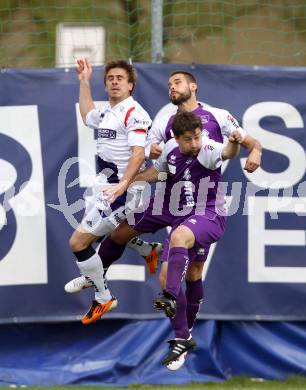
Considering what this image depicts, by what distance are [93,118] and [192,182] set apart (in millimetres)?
1084

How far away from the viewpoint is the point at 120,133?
888 centimetres

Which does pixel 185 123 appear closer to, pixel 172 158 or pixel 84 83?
pixel 172 158

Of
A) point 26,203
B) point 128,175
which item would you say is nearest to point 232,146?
point 128,175

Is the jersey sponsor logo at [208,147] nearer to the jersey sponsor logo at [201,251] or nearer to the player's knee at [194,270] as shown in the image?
the jersey sponsor logo at [201,251]

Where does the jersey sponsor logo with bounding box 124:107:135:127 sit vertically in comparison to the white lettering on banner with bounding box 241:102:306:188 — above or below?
above

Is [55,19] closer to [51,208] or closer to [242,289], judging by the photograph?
[51,208]

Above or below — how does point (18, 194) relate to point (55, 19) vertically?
below

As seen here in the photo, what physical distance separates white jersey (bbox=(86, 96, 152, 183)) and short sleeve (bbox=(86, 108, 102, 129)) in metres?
0.13

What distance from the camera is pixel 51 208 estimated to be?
10.1 metres

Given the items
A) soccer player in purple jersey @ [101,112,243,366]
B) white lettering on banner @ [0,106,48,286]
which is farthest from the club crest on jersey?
white lettering on banner @ [0,106,48,286]

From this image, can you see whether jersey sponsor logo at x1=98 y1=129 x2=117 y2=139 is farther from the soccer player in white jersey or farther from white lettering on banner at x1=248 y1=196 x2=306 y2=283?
white lettering on banner at x1=248 y1=196 x2=306 y2=283

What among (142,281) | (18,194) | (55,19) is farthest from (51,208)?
(55,19)

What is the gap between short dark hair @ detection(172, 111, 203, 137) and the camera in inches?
324

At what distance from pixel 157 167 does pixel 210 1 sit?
2.27 metres
